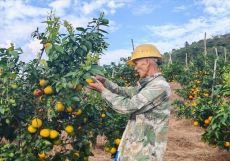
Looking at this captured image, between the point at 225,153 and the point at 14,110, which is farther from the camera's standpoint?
the point at 225,153

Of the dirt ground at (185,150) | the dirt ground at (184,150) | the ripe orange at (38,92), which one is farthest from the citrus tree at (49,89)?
the dirt ground at (185,150)

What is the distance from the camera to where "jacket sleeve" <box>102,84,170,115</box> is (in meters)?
1.52

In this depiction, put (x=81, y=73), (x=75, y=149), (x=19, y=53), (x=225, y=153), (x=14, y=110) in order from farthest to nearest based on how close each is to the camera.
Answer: (x=225, y=153)
(x=75, y=149)
(x=14, y=110)
(x=19, y=53)
(x=81, y=73)

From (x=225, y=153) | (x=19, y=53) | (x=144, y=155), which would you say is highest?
(x=19, y=53)

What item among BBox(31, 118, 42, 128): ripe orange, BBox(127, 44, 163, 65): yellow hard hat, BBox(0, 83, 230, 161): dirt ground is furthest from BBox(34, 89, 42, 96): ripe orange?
BBox(0, 83, 230, 161): dirt ground

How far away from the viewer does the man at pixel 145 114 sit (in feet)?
5.04

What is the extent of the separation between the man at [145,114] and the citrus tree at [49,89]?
24cm

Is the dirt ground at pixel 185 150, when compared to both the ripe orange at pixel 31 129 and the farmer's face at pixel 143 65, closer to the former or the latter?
the ripe orange at pixel 31 129

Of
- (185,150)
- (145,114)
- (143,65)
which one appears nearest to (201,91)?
(185,150)

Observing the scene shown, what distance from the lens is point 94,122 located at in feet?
6.51

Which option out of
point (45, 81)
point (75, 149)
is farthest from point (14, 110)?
point (75, 149)

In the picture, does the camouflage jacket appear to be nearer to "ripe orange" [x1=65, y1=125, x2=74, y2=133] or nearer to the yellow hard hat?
the yellow hard hat

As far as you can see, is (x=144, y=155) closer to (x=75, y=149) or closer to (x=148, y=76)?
(x=148, y=76)

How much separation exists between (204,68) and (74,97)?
7.67m
